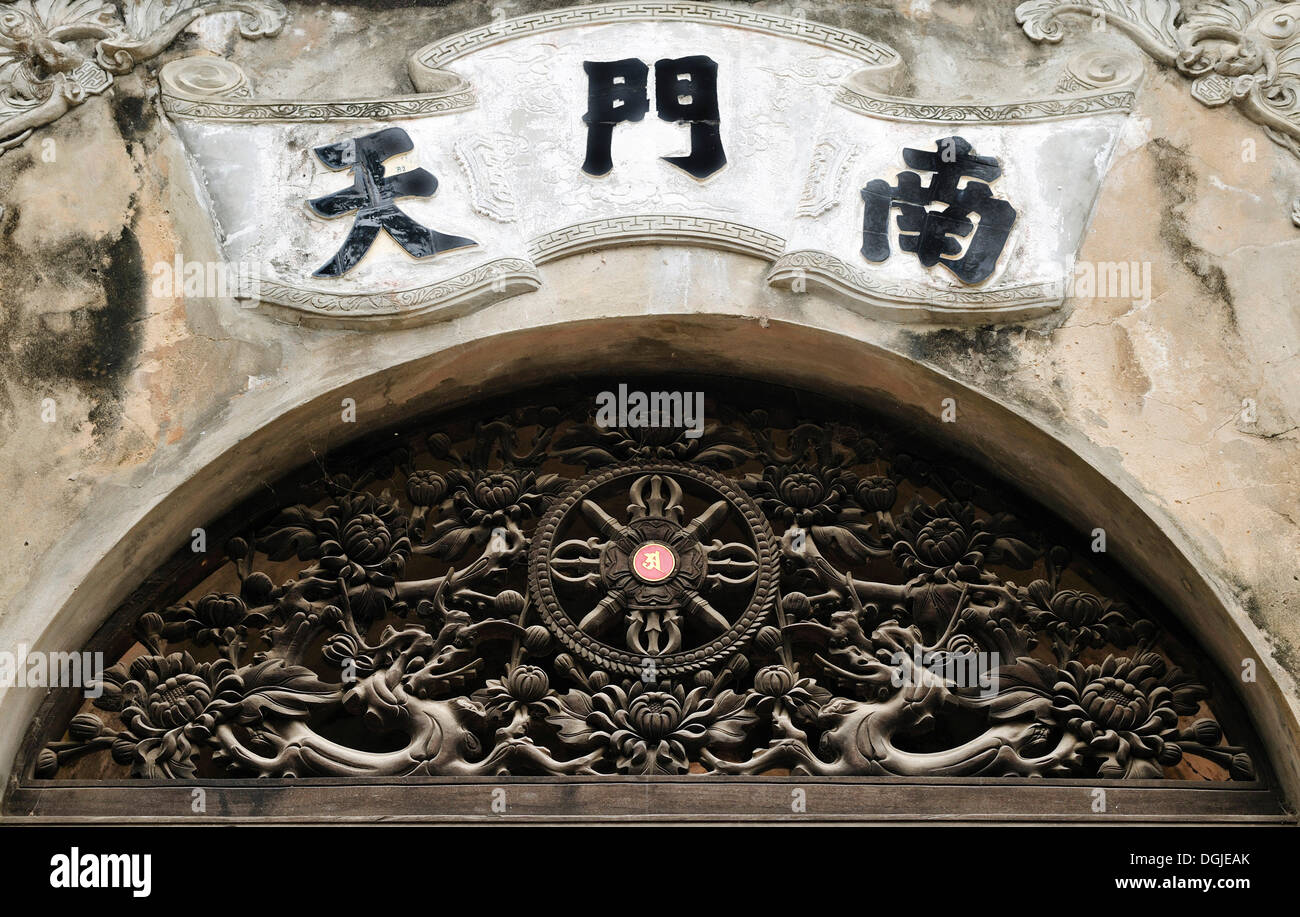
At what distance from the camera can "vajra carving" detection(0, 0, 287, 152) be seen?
22.8 feet

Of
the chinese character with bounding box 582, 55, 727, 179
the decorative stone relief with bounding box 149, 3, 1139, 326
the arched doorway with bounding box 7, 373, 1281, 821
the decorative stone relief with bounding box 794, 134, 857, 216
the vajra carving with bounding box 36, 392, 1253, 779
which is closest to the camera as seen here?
the arched doorway with bounding box 7, 373, 1281, 821

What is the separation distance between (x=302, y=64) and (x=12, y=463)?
2015 mm

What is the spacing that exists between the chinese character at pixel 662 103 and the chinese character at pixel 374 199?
26.0 inches

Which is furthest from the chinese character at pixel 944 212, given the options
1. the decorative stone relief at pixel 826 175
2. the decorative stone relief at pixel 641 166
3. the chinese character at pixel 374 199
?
the chinese character at pixel 374 199

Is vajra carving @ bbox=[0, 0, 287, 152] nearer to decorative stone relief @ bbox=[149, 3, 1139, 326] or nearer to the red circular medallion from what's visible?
decorative stone relief @ bbox=[149, 3, 1139, 326]

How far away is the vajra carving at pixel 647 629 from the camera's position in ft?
20.1

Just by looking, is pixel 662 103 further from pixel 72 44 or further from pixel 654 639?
pixel 72 44

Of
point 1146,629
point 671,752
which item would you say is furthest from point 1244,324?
point 671,752

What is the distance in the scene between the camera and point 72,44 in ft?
23.3

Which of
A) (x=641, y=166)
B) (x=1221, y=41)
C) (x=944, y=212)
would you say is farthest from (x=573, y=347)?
(x=1221, y=41)

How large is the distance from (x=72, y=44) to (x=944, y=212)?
351 centimetres

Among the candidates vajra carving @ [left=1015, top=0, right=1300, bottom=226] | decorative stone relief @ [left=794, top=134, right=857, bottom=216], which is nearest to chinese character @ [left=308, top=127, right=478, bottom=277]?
decorative stone relief @ [left=794, top=134, right=857, bottom=216]

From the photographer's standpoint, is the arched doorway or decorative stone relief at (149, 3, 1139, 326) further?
decorative stone relief at (149, 3, 1139, 326)

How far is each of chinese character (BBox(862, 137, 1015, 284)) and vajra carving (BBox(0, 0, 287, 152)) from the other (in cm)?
257
